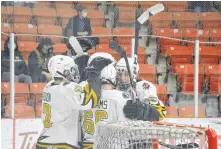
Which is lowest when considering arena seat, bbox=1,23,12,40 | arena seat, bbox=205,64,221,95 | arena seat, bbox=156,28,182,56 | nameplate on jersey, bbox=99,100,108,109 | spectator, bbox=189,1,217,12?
nameplate on jersey, bbox=99,100,108,109

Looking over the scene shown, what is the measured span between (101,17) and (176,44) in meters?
0.44

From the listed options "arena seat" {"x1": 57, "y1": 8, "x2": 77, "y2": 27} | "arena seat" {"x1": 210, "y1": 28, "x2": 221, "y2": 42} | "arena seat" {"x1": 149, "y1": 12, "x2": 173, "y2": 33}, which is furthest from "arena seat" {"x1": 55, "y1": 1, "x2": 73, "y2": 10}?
"arena seat" {"x1": 210, "y1": 28, "x2": 221, "y2": 42}

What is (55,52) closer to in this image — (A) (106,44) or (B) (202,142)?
(A) (106,44)

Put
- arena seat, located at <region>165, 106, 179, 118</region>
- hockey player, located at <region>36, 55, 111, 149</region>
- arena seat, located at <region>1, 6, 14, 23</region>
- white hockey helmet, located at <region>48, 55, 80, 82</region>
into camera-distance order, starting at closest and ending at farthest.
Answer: hockey player, located at <region>36, 55, 111, 149</region> < white hockey helmet, located at <region>48, 55, 80, 82</region> < arena seat, located at <region>1, 6, 14, 23</region> < arena seat, located at <region>165, 106, 179, 118</region>

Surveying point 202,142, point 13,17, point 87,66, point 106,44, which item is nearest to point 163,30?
point 106,44

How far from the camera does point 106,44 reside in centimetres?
304

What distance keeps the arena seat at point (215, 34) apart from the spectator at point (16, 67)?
0.98m

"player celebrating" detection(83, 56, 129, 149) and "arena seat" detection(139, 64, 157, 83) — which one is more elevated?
"arena seat" detection(139, 64, 157, 83)

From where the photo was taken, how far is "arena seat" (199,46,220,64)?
316 cm

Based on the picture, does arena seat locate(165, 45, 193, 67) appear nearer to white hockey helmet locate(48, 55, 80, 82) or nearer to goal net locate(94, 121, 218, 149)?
white hockey helmet locate(48, 55, 80, 82)

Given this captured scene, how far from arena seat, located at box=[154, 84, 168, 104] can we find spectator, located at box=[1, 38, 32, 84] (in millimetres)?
655

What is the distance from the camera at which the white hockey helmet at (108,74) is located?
2.67 meters

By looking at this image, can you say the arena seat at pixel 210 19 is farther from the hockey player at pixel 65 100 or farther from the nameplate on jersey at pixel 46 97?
the nameplate on jersey at pixel 46 97

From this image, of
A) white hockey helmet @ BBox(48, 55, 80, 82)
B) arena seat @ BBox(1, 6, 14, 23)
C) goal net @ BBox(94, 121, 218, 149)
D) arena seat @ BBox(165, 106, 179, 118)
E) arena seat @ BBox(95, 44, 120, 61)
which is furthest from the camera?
arena seat @ BBox(165, 106, 179, 118)
